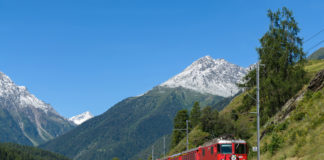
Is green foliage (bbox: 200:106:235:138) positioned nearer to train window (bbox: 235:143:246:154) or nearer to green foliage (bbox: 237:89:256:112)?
green foliage (bbox: 237:89:256:112)

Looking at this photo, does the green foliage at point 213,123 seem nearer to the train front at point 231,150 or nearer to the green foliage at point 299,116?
the green foliage at point 299,116

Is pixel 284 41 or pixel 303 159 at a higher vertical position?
pixel 284 41

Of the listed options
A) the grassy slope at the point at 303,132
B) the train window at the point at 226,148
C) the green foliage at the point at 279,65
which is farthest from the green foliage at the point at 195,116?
the train window at the point at 226,148

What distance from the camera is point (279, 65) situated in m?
74.0

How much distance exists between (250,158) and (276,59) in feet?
85.3

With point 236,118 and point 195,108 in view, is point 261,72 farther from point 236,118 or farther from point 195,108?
point 195,108

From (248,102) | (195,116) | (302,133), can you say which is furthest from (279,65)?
(195,116)

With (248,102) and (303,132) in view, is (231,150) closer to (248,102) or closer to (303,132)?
(303,132)

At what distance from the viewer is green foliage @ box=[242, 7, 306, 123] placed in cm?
6844

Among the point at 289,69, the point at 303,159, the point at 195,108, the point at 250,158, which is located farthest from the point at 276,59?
the point at 195,108

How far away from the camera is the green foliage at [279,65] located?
6844 centimetres

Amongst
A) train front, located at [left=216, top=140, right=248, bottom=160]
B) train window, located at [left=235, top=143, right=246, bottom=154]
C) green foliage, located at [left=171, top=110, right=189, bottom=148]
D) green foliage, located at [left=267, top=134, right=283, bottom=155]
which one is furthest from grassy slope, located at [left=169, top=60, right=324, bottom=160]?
green foliage, located at [left=171, top=110, right=189, bottom=148]

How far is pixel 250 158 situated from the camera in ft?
177

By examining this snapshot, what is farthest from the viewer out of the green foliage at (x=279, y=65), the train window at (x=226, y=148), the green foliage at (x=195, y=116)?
the green foliage at (x=195, y=116)
